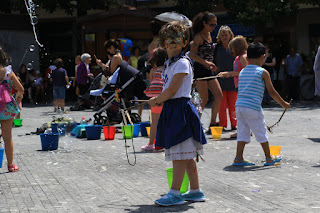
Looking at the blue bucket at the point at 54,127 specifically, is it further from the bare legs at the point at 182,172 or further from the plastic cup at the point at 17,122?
the bare legs at the point at 182,172

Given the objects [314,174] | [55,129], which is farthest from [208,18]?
[314,174]

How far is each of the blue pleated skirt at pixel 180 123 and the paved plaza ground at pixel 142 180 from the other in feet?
1.97

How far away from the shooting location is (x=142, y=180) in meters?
6.60

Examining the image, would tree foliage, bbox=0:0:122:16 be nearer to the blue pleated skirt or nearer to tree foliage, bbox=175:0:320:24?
tree foliage, bbox=175:0:320:24

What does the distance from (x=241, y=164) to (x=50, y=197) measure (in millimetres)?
2603

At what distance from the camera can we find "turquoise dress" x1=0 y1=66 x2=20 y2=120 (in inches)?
293

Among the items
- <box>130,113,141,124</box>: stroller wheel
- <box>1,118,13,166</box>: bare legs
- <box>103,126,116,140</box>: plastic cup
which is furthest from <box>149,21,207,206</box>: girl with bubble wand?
<box>130,113,141,124</box>: stroller wheel

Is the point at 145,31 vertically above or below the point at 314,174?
above

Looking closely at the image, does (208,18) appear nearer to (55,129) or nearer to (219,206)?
(55,129)

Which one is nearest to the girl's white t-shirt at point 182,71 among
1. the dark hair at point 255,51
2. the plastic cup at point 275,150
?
the dark hair at point 255,51

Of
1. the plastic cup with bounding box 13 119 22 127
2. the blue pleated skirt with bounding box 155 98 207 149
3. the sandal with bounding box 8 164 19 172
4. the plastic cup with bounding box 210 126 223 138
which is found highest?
the blue pleated skirt with bounding box 155 98 207 149

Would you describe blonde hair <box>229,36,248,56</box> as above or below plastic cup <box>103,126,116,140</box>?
above

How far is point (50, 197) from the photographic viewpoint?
5.82 meters

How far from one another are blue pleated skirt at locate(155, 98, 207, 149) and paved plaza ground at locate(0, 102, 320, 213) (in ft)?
1.97
